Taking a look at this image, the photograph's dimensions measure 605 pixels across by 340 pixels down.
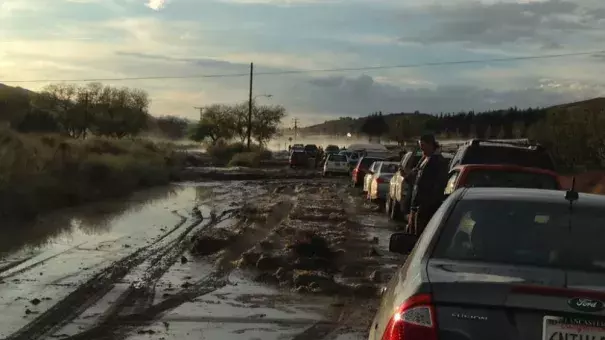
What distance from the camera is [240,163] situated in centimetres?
6950

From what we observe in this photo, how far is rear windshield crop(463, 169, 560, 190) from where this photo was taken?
12.4m

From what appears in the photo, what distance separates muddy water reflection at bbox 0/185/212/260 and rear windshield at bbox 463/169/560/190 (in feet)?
24.7

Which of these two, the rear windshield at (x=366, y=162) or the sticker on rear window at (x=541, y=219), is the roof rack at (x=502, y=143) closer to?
the sticker on rear window at (x=541, y=219)

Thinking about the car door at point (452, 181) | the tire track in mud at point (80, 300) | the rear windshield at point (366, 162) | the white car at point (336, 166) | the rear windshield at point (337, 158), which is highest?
the car door at point (452, 181)

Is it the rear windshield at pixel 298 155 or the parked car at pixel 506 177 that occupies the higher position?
the parked car at pixel 506 177

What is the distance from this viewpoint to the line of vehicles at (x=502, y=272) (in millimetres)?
3504

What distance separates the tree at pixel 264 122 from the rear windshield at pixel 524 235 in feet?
356

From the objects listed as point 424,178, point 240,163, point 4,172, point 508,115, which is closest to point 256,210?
point 4,172

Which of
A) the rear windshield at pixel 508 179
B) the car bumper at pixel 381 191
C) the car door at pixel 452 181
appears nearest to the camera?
the rear windshield at pixel 508 179

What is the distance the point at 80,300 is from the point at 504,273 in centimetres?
658

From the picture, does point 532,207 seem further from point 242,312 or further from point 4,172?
point 4,172

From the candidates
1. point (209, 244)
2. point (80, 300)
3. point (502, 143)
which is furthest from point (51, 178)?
point (80, 300)

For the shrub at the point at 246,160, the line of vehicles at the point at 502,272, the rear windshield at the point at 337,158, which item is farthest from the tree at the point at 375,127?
the line of vehicles at the point at 502,272

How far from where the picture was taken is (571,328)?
3.45 meters
